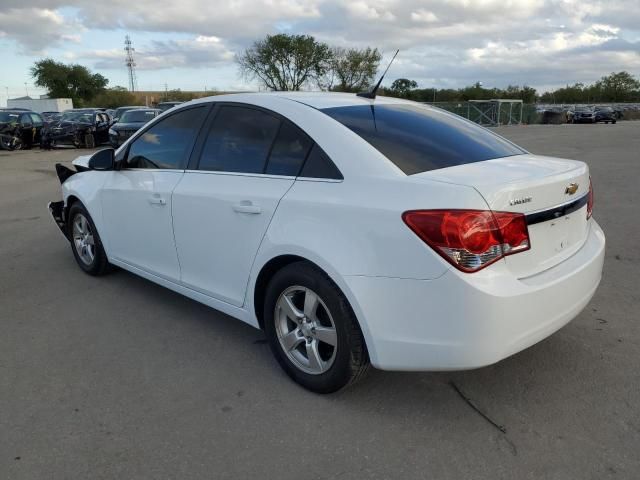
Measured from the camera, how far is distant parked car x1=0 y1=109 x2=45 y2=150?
73.7 feet

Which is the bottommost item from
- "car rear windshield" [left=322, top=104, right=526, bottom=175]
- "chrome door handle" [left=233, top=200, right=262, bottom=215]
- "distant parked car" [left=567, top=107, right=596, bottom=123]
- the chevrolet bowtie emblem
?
"distant parked car" [left=567, top=107, right=596, bottom=123]

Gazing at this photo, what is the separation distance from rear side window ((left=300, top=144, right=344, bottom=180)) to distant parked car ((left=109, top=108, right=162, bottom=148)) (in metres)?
16.7

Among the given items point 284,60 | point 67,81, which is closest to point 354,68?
point 284,60

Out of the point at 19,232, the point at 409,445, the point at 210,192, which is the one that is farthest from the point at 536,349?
the point at 19,232

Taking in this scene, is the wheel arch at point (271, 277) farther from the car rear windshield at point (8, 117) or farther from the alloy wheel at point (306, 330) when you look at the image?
the car rear windshield at point (8, 117)

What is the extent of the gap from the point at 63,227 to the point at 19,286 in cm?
92

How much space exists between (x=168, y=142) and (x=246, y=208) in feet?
4.11

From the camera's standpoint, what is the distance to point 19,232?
7.32 m

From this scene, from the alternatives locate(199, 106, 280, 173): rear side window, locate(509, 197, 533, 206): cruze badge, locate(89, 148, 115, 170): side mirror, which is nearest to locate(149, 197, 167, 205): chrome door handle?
locate(199, 106, 280, 173): rear side window

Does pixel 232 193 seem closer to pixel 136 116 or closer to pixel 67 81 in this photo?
pixel 136 116

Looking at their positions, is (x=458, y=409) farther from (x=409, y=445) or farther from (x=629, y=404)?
(x=629, y=404)

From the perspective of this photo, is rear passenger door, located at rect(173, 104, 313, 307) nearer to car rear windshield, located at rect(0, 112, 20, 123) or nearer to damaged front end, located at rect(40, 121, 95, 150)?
damaged front end, located at rect(40, 121, 95, 150)

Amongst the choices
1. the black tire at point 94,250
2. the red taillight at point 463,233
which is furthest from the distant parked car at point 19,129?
the red taillight at point 463,233

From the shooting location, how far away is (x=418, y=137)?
3170 millimetres
